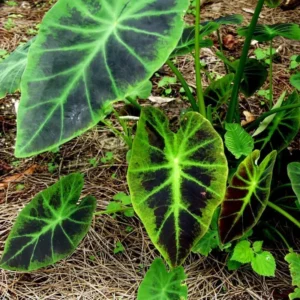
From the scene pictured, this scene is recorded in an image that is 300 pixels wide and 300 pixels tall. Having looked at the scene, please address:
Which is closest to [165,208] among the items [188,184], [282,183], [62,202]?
[188,184]

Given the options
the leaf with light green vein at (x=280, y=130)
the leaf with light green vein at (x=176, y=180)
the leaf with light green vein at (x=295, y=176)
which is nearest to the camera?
the leaf with light green vein at (x=176, y=180)

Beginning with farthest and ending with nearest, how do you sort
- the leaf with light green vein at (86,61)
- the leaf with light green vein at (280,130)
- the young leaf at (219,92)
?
the young leaf at (219,92), the leaf with light green vein at (280,130), the leaf with light green vein at (86,61)

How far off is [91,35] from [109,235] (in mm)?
720

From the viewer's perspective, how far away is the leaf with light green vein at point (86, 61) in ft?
3.21

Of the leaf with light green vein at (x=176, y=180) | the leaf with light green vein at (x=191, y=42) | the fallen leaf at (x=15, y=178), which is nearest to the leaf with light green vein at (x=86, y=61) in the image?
the leaf with light green vein at (x=176, y=180)

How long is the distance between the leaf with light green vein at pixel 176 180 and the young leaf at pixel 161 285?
0.19 metres

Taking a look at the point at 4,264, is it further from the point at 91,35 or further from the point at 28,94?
the point at 91,35

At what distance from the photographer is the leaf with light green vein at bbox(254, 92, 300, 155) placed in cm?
152

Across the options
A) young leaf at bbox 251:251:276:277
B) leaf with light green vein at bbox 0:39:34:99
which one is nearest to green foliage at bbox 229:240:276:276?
young leaf at bbox 251:251:276:277

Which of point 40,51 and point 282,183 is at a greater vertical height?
point 40,51

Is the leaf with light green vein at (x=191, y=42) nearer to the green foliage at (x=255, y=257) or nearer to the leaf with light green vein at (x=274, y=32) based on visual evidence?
the leaf with light green vein at (x=274, y=32)

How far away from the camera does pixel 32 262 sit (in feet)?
4.39

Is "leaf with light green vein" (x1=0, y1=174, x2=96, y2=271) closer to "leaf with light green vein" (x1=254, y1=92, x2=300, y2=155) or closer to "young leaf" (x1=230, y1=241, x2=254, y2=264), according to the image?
"young leaf" (x1=230, y1=241, x2=254, y2=264)

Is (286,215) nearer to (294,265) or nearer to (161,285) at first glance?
(294,265)
